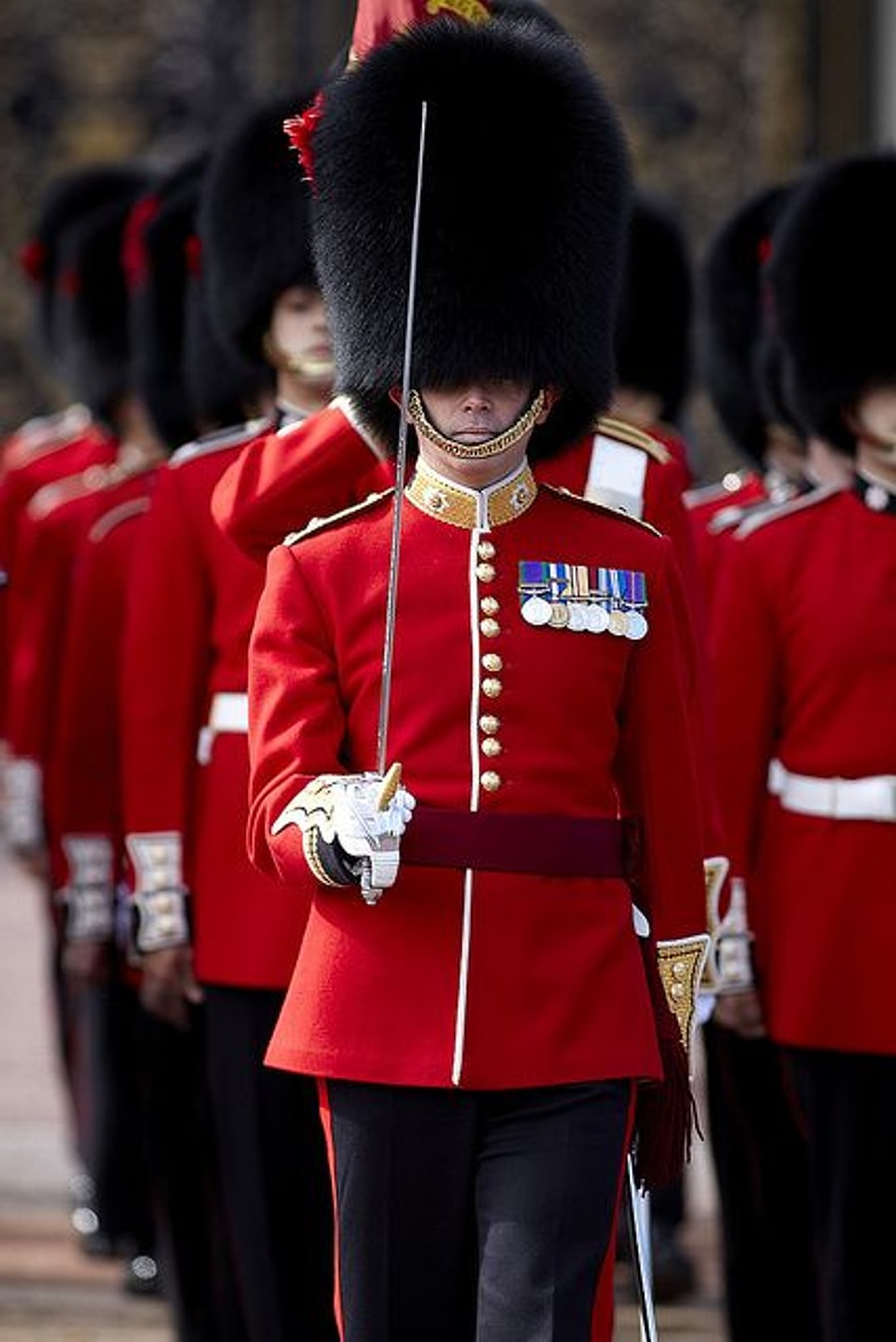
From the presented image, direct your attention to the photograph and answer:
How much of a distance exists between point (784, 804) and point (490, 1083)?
4.62ft

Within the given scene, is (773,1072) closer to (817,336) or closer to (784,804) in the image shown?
(784,804)

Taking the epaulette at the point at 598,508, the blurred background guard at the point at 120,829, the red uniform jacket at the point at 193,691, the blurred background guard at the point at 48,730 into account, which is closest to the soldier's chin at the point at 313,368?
the red uniform jacket at the point at 193,691

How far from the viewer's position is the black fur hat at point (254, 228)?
5.34 metres

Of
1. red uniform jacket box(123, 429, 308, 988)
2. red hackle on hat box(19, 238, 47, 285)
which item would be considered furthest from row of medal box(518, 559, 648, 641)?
red hackle on hat box(19, 238, 47, 285)

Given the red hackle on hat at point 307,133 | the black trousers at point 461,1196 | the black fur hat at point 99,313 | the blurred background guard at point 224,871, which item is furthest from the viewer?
the black fur hat at point 99,313

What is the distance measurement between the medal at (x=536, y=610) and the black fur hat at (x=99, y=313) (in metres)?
3.97

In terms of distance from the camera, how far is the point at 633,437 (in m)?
4.58

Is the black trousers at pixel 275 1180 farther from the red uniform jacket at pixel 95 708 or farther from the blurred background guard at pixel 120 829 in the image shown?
the red uniform jacket at pixel 95 708

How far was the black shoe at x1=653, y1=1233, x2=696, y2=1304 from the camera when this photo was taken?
6516 mm

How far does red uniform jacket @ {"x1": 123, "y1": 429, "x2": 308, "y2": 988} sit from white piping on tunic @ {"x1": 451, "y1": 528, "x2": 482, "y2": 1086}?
1.06 m

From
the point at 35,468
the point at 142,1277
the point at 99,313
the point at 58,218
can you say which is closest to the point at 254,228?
the point at 142,1277

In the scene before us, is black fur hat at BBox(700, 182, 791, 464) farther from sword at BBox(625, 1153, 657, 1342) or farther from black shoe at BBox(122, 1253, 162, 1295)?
sword at BBox(625, 1153, 657, 1342)

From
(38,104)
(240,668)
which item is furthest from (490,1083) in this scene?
(38,104)

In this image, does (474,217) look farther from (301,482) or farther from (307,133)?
(301,482)
